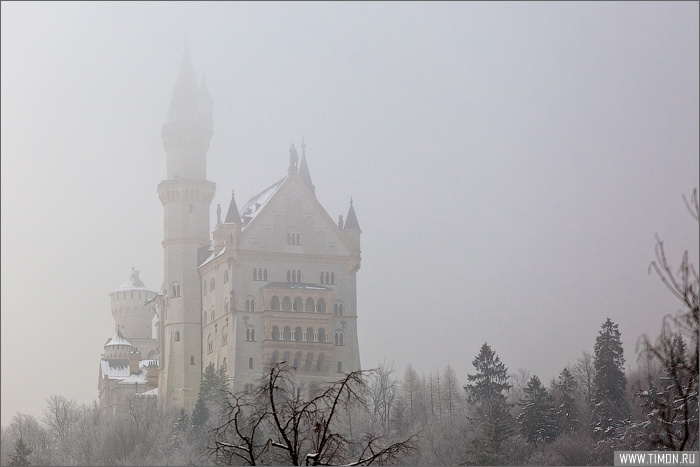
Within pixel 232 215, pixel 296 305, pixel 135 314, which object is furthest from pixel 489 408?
pixel 135 314

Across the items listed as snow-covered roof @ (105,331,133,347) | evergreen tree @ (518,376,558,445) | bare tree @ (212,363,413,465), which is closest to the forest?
evergreen tree @ (518,376,558,445)

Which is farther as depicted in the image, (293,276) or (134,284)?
(134,284)

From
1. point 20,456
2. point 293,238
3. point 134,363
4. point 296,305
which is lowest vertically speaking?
point 20,456

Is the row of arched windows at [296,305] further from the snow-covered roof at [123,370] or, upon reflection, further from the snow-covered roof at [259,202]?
the snow-covered roof at [123,370]

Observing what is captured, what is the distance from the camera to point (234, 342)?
9700 centimetres

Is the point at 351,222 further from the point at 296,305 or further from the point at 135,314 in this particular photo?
the point at 135,314

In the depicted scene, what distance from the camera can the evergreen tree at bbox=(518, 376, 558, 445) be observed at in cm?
8175

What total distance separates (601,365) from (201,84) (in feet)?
178

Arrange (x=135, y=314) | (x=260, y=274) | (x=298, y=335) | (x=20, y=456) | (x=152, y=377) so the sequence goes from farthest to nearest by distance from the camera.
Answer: (x=135, y=314) → (x=152, y=377) → (x=260, y=274) → (x=298, y=335) → (x=20, y=456)

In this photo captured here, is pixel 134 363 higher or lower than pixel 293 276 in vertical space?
lower

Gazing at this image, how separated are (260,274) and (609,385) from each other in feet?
107

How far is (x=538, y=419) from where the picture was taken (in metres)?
82.6

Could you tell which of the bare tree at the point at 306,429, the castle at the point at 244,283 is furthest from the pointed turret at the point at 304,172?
the bare tree at the point at 306,429

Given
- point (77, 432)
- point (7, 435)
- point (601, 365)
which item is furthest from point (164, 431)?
point (601, 365)
